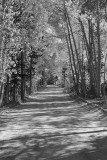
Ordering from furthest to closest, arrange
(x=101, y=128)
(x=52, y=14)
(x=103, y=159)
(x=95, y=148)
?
(x=52, y=14) < (x=101, y=128) < (x=95, y=148) < (x=103, y=159)

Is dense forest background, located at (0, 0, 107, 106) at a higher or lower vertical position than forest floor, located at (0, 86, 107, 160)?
higher

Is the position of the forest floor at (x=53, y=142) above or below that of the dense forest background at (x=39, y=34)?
below

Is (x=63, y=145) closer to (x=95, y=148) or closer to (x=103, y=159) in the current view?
(x=95, y=148)

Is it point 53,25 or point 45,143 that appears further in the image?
point 53,25

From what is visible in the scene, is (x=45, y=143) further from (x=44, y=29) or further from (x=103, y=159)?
(x=44, y=29)

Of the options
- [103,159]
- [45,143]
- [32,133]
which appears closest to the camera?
[103,159]

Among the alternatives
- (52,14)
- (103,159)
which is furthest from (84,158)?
(52,14)

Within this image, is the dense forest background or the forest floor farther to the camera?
the dense forest background

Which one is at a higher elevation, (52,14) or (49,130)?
(52,14)

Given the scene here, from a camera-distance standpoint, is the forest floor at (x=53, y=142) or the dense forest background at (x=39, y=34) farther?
the dense forest background at (x=39, y=34)

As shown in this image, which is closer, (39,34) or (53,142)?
(53,142)

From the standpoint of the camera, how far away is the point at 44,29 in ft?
124

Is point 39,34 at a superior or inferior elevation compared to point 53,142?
superior

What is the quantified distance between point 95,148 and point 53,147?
1150 mm
